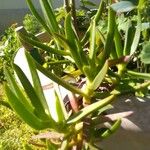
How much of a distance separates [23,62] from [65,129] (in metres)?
0.20

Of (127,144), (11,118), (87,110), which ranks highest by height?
(87,110)

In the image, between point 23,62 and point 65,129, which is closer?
point 65,129

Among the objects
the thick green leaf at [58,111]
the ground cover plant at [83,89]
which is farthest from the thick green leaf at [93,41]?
the thick green leaf at [58,111]

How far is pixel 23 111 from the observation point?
27.2 inches

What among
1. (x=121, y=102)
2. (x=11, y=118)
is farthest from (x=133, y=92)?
(x=11, y=118)

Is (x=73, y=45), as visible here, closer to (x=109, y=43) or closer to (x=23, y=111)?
(x=109, y=43)

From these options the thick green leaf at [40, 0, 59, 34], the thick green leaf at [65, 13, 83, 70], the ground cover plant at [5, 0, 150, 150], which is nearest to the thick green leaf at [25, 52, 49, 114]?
the ground cover plant at [5, 0, 150, 150]

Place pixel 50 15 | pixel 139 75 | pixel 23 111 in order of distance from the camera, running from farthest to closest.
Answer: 1. pixel 50 15
2. pixel 139 75
3. pixel 23 111

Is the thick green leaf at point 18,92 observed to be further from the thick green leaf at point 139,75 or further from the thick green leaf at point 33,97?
the thick green leaf at point 139,75

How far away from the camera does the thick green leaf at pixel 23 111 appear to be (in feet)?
2.21

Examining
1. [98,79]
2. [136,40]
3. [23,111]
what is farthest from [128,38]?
[23,111]

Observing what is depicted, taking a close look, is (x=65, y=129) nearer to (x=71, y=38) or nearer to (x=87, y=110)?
(x=87, y=110)

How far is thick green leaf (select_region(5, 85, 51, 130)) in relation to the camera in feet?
2.21

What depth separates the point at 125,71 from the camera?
841mm
